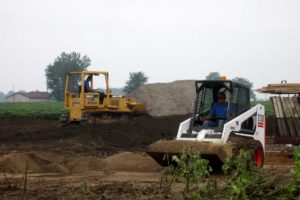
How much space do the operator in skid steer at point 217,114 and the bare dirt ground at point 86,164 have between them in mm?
1278

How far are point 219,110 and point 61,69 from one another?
373ft

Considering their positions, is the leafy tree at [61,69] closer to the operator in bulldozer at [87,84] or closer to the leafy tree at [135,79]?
the leafy tree at [135,79]

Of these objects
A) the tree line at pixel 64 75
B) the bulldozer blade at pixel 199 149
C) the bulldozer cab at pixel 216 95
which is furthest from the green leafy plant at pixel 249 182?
the tree line at pixel 64 75

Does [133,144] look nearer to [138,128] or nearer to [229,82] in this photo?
[138,128]

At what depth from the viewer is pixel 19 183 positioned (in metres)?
10.5

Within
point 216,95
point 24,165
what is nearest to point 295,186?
point 216,95

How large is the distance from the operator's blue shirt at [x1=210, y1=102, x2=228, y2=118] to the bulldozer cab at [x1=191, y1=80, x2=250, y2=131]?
0.08 m

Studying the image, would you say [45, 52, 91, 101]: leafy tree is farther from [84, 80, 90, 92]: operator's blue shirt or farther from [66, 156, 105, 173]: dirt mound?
[66, 156, 105, 173]: dirt mound

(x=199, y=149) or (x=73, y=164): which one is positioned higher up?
(x=199, y=149)

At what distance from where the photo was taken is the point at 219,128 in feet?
40.4

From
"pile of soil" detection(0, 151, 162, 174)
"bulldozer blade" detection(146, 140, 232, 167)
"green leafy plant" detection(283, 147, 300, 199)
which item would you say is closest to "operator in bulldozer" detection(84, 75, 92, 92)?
"pile of soil" detection(0, 151, 162, 174)

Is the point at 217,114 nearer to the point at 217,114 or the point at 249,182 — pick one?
the point at 217,114

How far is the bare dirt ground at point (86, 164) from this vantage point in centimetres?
896

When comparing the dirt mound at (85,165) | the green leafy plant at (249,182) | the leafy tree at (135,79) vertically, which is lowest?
the dirt mound at (85,165)
